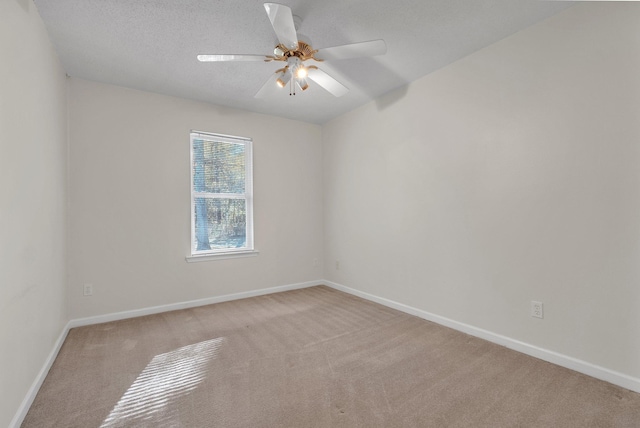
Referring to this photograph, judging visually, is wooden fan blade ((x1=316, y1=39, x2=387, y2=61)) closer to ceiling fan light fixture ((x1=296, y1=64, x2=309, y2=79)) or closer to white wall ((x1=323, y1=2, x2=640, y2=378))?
ceiling fan light fixture ((x1=296, y1=64, x2=309, y2=79))

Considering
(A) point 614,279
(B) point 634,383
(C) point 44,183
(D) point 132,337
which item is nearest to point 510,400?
(B) point 634,383

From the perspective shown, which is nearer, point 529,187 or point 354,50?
point 354,50

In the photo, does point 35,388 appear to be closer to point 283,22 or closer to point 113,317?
point 113,317

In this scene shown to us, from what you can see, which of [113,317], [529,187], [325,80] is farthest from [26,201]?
[529,187]

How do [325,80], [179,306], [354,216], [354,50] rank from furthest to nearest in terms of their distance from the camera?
1. [354,216]
2. [179,306]
3. [325,80]
4. [354,50]

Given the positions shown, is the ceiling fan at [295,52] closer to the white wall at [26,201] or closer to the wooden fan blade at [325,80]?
the wooden fan blade at [325,80]

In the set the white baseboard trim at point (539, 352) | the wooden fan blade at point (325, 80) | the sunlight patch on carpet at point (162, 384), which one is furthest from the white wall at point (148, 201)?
the white baseboard trim at point (539, 352)

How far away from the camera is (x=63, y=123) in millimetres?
2734

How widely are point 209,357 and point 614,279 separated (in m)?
2.84

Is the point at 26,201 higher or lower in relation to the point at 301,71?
lower

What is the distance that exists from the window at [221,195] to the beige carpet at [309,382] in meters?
1.15

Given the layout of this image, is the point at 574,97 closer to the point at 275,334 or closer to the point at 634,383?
the point at 634,383

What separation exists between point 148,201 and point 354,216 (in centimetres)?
247

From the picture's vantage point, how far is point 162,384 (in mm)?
1914
